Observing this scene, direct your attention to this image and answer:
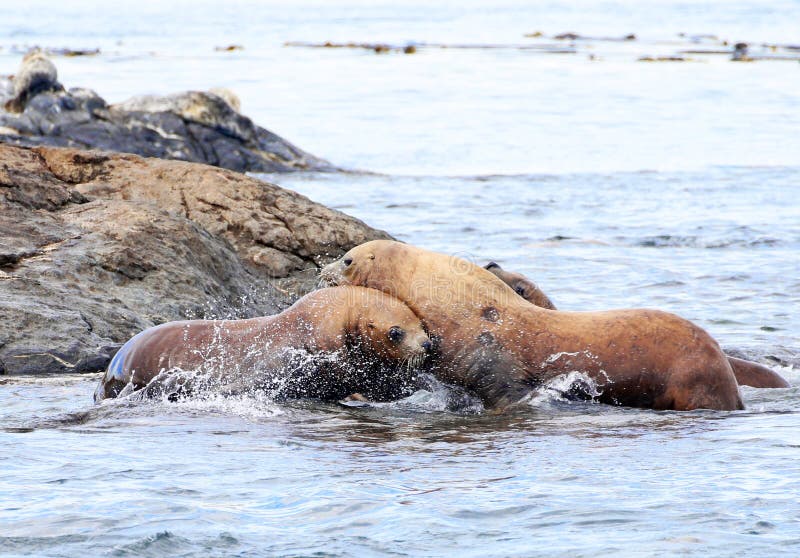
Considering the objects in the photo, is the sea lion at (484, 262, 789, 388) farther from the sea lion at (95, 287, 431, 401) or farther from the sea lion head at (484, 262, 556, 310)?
the sea lion at (95, 287, 431, 401)

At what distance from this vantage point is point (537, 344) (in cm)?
704

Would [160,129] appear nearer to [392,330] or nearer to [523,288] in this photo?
[523,288]

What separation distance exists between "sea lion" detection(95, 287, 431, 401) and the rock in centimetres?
1396

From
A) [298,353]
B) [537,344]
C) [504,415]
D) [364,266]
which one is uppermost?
[364,266]

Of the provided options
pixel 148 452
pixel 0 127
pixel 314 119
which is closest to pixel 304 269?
pixel 148 452

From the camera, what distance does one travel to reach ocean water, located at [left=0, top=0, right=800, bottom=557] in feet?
15.6

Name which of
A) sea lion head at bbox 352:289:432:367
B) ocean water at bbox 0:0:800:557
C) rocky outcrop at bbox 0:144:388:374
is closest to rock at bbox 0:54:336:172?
ocean water at bbox 0:0:800:557

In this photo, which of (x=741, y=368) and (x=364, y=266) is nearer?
(x=364, y=266)

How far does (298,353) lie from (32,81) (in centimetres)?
1651

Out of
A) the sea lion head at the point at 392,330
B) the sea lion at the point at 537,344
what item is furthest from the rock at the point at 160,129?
the sea lion head at the point at 392,330

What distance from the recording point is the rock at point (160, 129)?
21.2 meters

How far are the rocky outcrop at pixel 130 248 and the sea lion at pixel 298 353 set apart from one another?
1.09 metres

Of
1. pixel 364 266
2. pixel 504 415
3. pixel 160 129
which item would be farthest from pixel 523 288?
pixel 160 129

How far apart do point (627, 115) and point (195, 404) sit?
25339 mm
